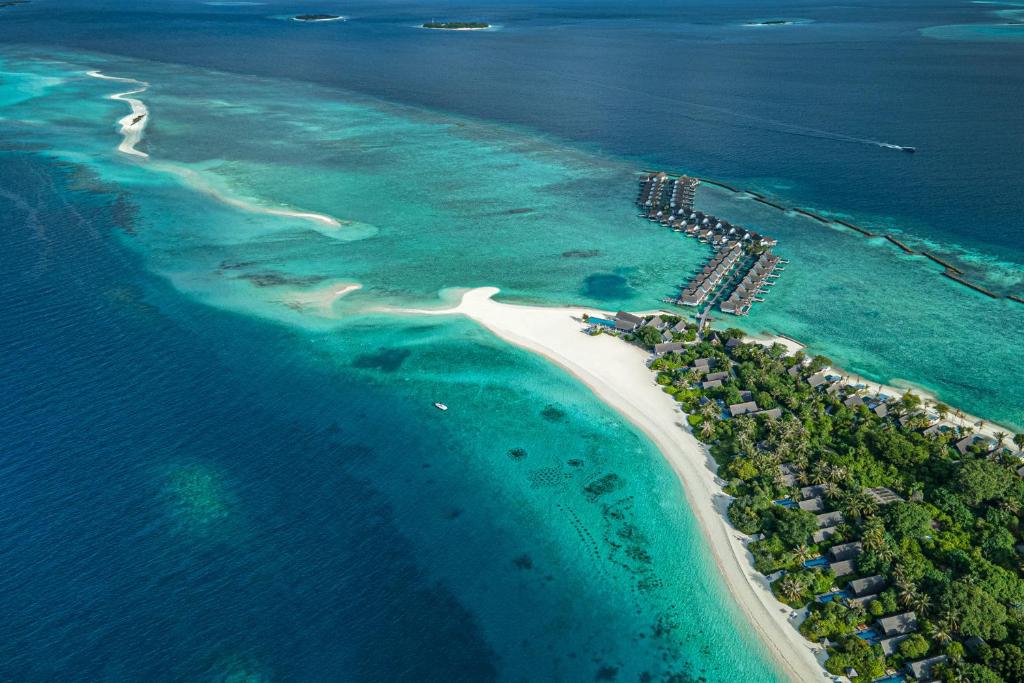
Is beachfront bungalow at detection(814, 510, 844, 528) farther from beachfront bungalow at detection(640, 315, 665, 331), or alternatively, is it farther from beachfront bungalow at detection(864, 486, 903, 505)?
beachfront bungalow at detection(640, 315, 665, 331)

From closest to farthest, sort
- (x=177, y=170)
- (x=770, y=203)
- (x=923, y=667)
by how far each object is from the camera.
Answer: (x=923, y=667), (x=770, y=203), (x=177, y=170)

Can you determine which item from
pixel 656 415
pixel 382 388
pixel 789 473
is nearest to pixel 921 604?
pixel 789 473

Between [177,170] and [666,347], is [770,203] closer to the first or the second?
[666,347]

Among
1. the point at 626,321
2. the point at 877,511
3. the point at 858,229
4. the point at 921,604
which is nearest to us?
the point at 921,604

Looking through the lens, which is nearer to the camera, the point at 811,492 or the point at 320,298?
the point at 811,492

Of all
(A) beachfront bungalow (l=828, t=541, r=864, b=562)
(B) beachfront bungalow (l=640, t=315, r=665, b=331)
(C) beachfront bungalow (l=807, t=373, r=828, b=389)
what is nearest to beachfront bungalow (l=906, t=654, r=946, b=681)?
(A) beachfront bungalow (l=828, t=541, r=864, b=562)
